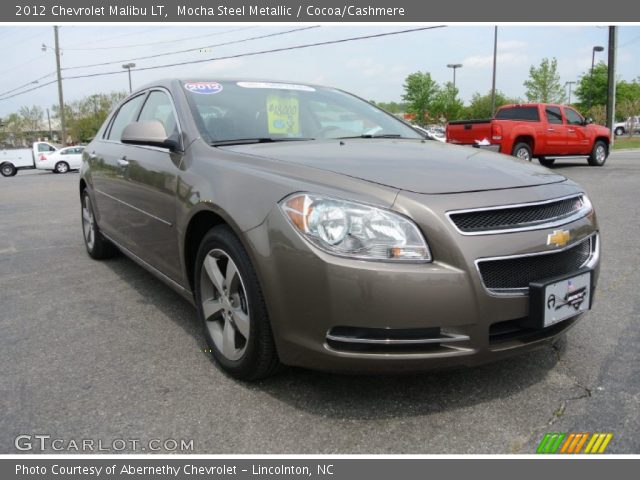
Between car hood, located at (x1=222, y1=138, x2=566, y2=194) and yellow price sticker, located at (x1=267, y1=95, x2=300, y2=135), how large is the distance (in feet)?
0.83

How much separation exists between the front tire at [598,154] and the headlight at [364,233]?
15300 mm

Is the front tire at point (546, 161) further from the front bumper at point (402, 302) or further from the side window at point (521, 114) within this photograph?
the front bumper at point (402, 302)

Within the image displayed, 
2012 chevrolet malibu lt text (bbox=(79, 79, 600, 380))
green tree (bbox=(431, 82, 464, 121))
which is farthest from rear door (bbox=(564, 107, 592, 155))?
green tree (bbox=(431, 82, 464, 121))

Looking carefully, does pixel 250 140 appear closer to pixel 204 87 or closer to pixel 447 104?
pixel 204 87

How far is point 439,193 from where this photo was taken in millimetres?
2234

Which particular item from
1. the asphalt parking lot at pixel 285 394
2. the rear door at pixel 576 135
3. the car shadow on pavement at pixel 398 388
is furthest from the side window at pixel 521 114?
the car shadow on pavement at pixel 398 388

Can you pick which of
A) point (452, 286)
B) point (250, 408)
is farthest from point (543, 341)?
point (250, 408)

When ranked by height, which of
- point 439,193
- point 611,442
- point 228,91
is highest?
point 228,91

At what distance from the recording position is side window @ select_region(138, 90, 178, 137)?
3.42 m

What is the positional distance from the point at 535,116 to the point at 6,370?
14153 mm

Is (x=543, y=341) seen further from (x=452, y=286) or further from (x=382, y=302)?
(x=382, y=302)

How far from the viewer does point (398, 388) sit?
2.60m

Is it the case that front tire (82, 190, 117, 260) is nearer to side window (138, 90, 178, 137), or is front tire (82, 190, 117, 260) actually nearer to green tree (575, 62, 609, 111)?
side window (138, 90, 178, 137)

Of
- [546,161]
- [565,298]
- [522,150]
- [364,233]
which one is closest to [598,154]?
[546,161]
